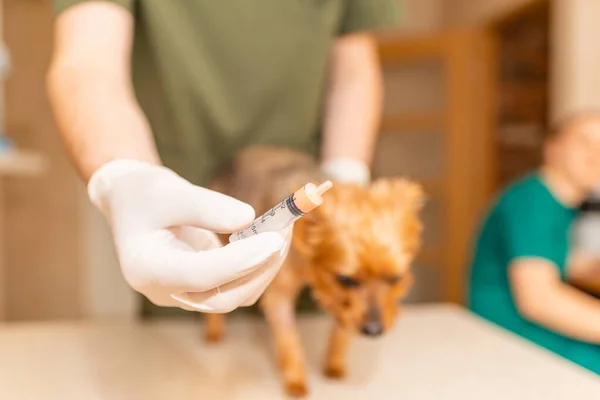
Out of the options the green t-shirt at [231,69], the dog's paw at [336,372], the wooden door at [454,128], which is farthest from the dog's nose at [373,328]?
the wooden door at [454,128]

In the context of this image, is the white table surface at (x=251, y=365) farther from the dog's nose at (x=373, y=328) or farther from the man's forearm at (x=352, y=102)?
the man's forearm at (x=352, y=102)

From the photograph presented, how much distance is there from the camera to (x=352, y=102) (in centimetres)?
90

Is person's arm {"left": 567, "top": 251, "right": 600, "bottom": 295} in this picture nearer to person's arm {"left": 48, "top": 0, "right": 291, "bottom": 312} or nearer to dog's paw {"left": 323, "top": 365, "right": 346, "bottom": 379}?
dog's paw {"left": 323, "top": 365, "right": 346, "bottom": 379}

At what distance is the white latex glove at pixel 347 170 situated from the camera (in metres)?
0.80

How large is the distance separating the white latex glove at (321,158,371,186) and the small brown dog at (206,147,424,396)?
76 mm

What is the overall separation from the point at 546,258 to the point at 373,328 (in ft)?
1.74

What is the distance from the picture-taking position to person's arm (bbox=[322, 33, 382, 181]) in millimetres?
869

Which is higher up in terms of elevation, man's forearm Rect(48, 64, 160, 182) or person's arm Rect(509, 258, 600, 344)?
man's forearm Rect(48, 64, 160, 182)

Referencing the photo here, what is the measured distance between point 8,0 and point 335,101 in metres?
1.58

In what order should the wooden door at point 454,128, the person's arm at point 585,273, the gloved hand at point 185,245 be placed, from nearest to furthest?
the gloved hand at point 185,245, the person's arm at point 585,273, the wooden door at point 454,128

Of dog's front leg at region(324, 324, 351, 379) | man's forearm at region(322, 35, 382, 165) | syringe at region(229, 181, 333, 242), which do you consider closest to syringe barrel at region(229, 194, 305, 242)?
syringe at region(229, 181, 333, 242)

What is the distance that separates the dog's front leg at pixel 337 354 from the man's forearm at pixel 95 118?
12.5 inches

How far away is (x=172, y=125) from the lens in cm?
88

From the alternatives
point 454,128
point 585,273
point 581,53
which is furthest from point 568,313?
point 454,128
